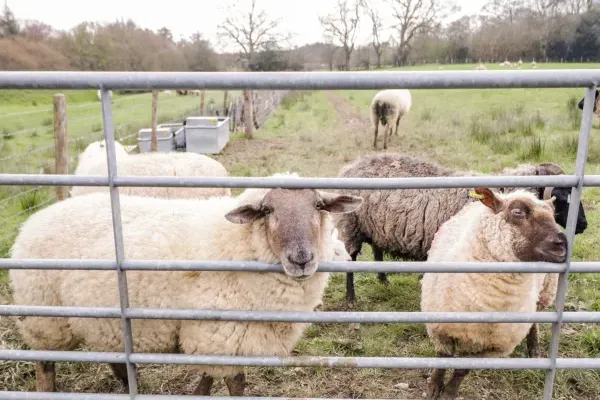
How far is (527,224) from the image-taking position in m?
2.89

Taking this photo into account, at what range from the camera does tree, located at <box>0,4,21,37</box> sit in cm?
2086

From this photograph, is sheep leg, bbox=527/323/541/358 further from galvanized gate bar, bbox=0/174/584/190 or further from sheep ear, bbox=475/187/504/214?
galvanized gate bar, bbox=0/174/584/190

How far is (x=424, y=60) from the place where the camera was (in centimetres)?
5709

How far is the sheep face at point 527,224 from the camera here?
2.68m

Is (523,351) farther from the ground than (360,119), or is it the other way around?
(360,119)

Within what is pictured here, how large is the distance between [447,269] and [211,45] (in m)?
24.4

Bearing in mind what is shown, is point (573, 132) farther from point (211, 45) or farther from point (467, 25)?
point (467, 25)

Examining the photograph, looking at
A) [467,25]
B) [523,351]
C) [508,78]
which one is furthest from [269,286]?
[467,25]

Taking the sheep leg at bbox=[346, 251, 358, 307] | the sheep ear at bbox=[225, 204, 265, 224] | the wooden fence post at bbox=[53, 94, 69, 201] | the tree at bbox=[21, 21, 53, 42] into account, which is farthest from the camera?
the tree at bbox=[21, 21, 53, 42]

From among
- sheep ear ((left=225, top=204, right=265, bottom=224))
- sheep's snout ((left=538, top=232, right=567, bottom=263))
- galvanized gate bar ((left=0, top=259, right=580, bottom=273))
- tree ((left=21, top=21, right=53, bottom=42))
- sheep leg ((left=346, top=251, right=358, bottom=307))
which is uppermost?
tree ((left=21, top=21, right=53, bottom=42))

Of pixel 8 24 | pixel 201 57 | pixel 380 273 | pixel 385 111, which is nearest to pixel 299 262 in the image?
pixel 380 273

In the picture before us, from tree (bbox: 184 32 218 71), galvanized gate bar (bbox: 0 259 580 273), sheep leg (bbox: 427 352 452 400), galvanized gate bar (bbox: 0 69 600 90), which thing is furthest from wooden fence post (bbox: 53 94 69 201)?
tree (bbox: 184 32 218 71)

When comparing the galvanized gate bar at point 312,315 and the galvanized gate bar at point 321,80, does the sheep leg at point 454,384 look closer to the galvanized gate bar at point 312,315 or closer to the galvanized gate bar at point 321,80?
the galvanized gate bar at point 312,315

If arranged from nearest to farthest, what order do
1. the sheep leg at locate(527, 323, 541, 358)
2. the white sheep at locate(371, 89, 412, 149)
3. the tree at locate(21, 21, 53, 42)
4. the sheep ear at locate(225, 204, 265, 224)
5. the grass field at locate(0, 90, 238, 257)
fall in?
the sheep ear at locate(225, 204, 265, 224) < the sheep leg at locate(527, 323, 541, 358) < the grass field at locate(0, 90, 238, 257) < the white sheep at locate(371, 89, 412, 149) < the tree at locate(21, 21, 53, 42)
